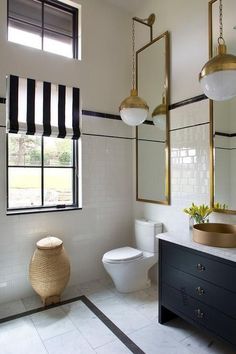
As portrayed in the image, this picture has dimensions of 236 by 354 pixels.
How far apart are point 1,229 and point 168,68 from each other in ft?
8.02

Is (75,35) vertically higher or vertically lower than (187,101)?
higher

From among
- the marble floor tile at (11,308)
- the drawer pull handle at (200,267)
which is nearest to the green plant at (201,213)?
the drawer pull handle at (200,267)

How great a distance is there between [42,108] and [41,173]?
71cm

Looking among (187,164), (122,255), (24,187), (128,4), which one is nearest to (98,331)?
(122,255)

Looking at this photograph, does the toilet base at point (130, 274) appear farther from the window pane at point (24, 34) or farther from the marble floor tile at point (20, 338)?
the window pane at point (24, 34)

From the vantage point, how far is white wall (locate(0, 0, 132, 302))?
2479mm

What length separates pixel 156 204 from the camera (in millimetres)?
2848

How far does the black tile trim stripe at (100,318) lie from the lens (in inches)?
72.9

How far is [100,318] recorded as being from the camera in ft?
7.24

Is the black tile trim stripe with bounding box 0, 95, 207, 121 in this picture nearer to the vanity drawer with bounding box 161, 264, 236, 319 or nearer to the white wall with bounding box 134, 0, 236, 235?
the white wall with bounding box 134, 0, 236, 235

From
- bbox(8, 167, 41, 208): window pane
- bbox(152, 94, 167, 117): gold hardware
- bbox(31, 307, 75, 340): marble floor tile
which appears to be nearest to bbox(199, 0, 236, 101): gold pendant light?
bbox(152, 94, 167, 117): gold hardware

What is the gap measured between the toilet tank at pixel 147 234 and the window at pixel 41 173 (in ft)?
2.70

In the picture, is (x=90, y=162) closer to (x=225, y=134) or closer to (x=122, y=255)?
(x=122, y=255)

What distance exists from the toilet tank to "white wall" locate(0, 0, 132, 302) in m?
0.30
